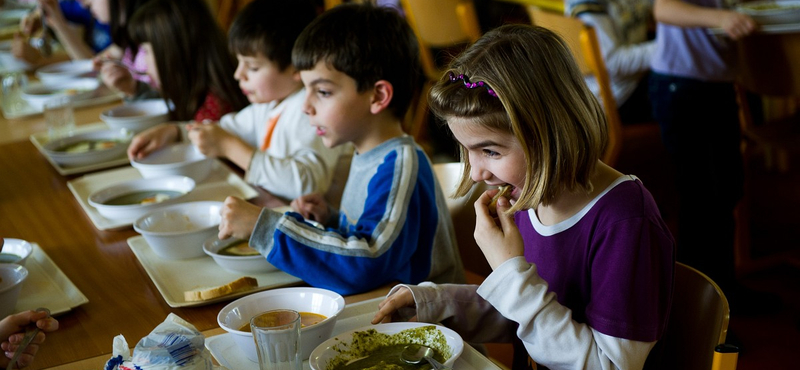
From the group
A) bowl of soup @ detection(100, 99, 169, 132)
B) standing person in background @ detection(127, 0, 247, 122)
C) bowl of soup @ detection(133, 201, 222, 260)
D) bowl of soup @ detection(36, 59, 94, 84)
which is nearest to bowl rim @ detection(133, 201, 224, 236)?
bowl of soup @ detection(133, 201, 222, 260)

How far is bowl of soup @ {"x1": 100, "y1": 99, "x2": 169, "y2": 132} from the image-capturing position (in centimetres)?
223

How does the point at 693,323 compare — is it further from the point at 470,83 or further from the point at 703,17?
the point at 703,17

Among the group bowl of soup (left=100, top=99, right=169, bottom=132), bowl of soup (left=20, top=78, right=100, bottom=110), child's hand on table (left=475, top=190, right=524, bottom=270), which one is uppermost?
child's hand on table (left=475, top=190, right=524, bottom=270)

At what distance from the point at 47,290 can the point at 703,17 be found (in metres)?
1.70

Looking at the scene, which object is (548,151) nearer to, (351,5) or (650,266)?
(650,266)

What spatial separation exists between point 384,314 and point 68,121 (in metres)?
1.42

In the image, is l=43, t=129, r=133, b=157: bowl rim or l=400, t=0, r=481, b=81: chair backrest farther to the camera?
l=400, t=0, r=481, b=81: chair backrest

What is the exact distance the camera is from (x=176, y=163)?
1.78 meters

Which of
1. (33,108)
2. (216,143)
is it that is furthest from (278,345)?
(33,108)

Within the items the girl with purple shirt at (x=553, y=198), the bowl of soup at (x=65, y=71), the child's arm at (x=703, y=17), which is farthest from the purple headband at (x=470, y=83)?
the bowl of soup at (x=65, y=71)

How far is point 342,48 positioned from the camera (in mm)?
1475

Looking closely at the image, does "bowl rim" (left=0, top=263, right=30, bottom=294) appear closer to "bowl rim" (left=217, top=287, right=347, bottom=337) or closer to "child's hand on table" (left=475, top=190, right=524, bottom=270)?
"bowl rim" (left=217, top=287, right=347, bottom=337)

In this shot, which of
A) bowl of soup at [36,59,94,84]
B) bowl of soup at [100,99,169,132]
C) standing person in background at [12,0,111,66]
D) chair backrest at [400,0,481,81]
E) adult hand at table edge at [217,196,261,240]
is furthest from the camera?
chair backrest at [400,0,481,81]

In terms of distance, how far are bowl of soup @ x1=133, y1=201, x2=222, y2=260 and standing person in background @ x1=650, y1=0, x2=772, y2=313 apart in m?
1.38
